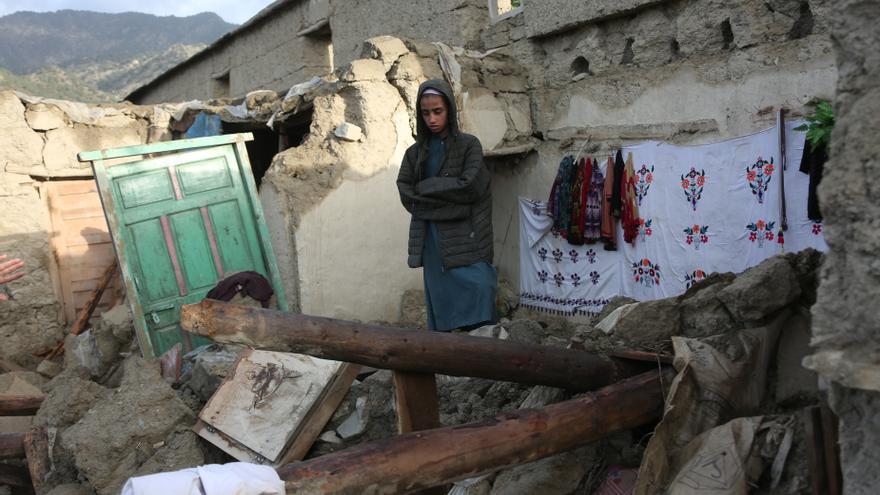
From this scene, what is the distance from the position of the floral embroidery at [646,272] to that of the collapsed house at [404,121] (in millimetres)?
908

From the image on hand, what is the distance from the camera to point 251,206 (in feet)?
19.7

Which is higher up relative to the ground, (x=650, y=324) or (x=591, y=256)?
(x=650, y=324)

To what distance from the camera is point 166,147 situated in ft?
19.2

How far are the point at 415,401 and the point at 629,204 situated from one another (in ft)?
11.0

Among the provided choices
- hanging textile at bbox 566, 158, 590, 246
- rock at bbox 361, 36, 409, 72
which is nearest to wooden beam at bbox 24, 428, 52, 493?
rock at bbox 361, 36, 409, 72

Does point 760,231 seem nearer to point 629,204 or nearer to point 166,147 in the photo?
point 629,204

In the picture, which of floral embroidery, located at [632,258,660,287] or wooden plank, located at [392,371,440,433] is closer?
wooden plank, located at [392,371,440,433]

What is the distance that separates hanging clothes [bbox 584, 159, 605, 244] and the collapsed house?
0.22 meters

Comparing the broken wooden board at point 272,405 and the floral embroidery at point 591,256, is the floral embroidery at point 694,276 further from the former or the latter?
the broken wooden board at point 272,405

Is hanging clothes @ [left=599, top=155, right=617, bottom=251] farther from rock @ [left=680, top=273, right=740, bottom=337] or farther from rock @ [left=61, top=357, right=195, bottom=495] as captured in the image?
rock @ [left=61, top=357, right=195, bottom=495]

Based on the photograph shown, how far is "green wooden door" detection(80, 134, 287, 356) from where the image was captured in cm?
564

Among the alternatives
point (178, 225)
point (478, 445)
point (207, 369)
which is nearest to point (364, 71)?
point (178, 225)

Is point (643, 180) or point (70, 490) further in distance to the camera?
point (643, 180)

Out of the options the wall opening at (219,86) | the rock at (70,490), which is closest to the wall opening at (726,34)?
the rock at (70,490)
